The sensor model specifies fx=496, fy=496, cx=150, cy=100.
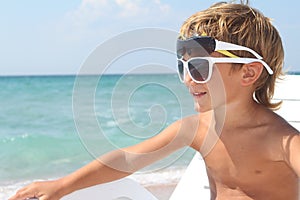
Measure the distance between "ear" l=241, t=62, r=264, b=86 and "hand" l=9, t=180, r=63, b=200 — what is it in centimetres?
60

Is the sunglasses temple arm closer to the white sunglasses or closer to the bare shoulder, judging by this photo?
the white sunglasses

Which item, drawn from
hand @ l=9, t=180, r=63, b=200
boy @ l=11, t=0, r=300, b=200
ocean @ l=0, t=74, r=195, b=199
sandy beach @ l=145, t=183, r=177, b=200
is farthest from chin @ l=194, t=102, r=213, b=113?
sandy beach @ l=145, t=183, r=177, b=200

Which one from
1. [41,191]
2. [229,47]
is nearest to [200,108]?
[229,47]

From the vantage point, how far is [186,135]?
1571 mm

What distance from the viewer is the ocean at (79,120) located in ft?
4.90

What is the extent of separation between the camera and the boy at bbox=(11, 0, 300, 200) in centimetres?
139

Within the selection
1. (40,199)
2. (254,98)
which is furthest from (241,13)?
(40,199)

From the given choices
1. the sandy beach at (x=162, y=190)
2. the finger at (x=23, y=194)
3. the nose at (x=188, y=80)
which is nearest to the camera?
the finger at (x=23, y=194)

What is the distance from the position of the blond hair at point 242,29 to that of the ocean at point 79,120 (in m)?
0.17

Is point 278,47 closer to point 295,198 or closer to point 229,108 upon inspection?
point 229,108

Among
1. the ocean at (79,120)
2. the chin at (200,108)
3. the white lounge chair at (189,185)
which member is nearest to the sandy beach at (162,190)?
the ocean at (79,120)

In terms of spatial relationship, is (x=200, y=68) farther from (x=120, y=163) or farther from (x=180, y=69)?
(x=120, y=163)

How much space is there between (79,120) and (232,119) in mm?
458

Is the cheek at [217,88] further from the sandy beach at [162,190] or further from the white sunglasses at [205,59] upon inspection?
the sandy beach at [162,190]
